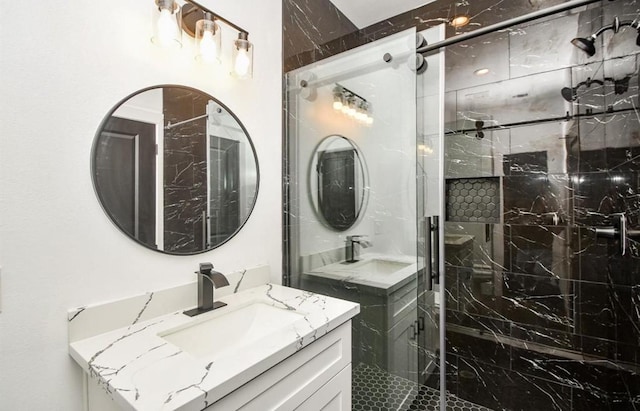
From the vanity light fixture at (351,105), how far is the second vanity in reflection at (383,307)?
74 cm

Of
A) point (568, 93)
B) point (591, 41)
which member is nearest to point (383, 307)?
point (568, 93)

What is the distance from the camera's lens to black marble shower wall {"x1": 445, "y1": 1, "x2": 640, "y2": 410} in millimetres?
1559

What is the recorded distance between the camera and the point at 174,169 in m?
1.22

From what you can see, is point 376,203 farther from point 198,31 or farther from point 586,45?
point 586,45

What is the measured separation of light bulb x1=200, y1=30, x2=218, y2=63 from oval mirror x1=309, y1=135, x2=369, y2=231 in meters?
0.71

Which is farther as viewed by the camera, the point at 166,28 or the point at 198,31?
the point at 198,31

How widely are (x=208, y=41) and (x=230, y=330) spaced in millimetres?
1175

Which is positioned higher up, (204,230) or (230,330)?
(204,230)

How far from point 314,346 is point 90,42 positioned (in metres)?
1.28

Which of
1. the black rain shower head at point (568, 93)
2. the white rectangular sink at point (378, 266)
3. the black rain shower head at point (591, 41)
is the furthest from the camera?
the black rain shower head at point (568, 93)

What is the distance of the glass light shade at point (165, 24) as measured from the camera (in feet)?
3.57

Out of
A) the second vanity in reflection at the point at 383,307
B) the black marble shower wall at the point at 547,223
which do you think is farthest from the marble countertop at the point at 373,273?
the black marble shower wall at the point at 547,223

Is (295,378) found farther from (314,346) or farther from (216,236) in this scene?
(216,236)

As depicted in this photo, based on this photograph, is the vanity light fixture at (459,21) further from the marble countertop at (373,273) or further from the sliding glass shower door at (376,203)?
the marble countertop at (373,273)
